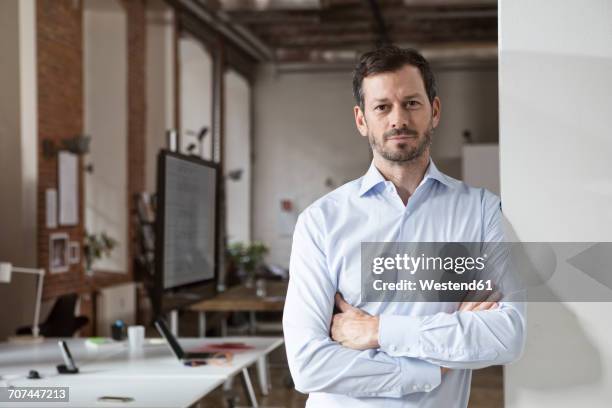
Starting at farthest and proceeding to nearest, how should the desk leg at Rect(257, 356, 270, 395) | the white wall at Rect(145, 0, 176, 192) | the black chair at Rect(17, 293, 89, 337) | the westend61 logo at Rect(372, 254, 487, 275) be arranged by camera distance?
the white wall at Rect(145, 0, 176, 192), the desk leg at Rect(257, 356, 270, 395), the black chair at Rect(17, 293, 89, 337), the westend61 logo at Rect(372, 254, 487, 275)

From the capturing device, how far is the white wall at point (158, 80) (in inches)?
411

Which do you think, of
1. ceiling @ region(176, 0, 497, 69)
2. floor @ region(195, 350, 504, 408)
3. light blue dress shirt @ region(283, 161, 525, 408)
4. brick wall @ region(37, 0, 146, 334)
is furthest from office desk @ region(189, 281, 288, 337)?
ceiling @ region(176, 0, 497, 69)

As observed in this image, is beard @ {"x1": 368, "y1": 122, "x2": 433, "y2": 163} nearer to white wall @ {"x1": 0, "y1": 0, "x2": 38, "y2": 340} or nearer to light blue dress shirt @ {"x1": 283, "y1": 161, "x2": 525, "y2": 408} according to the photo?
light blue dress shirt @ {"x1": 283, "y1": 161, "x2": 525, "y2": 408}

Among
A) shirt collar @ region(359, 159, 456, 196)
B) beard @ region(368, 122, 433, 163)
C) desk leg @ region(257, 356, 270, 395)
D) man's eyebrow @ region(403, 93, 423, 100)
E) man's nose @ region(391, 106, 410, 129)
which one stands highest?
man's eyebrow @ region(403, 93, 423, 100)

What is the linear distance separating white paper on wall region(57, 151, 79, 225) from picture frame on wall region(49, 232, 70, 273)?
146 mm

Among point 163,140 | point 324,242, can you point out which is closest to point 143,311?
point 163,140

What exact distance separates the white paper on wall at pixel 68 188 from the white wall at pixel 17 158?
0.50 meters

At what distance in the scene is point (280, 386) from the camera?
24.4 feet

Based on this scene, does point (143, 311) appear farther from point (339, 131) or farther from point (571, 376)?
point (571, 376)

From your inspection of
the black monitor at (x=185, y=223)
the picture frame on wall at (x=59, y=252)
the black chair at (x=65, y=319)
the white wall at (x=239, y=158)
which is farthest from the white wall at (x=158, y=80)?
the black monitor at (x=185, y=223)

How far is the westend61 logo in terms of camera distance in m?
1.94

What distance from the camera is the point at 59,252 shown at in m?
7.72

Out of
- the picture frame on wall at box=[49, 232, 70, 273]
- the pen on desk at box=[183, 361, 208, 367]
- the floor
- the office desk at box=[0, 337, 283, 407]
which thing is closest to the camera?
the office desk at box=[0, 337, 283, 407]

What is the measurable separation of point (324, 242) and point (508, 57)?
0.59m
